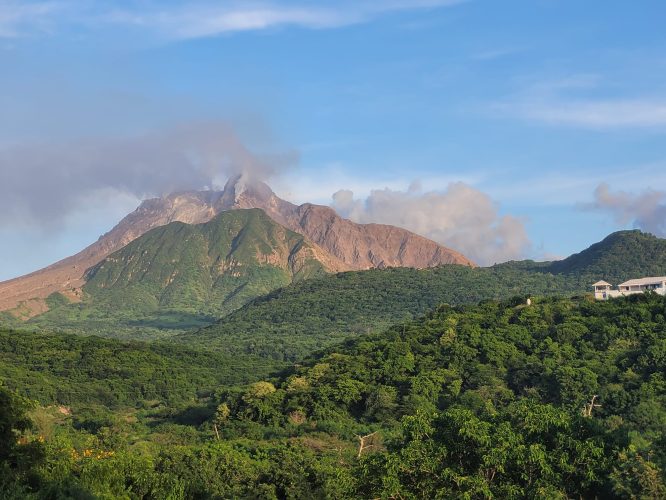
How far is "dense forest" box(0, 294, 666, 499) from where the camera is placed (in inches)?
1153

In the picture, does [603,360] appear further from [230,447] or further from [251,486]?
[251,486]

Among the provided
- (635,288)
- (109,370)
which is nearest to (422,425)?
(635,288)

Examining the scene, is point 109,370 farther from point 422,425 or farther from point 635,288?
point 422,425

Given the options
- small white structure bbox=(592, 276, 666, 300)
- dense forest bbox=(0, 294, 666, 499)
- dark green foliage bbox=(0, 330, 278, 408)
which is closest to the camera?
dense forest bbox=(0, 294, 666, 499)

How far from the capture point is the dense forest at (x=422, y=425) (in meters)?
29.3

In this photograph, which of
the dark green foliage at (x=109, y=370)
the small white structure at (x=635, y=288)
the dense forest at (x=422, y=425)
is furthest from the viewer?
the small white structure at (x=635, y=288)

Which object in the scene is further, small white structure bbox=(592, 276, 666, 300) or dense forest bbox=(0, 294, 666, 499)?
small white structure bbox=(592, 276, 666, 300)

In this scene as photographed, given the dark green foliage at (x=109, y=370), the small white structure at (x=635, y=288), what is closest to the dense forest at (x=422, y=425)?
the dark green foliage at (x=109, y=370)

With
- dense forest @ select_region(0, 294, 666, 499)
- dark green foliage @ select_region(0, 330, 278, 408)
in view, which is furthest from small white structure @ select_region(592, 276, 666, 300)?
dark green foliage @ select_region(0, 330, 278, 408)

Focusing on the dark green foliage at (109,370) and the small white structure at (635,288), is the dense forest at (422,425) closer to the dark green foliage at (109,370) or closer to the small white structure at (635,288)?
the dark green foliage at (109,370)

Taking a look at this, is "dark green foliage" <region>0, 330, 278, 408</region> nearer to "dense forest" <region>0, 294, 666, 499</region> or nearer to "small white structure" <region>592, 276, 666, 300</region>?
"dense forest" <region>0, 294, 666, 499</region>

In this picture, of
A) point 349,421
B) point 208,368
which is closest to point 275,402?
point 349,421

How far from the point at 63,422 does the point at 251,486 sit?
38108mm

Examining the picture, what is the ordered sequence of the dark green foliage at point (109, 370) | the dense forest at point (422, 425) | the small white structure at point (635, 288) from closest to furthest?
1. the dense forest at point (422, 425)
2. the dark green foliage at point (109, 370)
3. the small white structure at point (635, 288)
